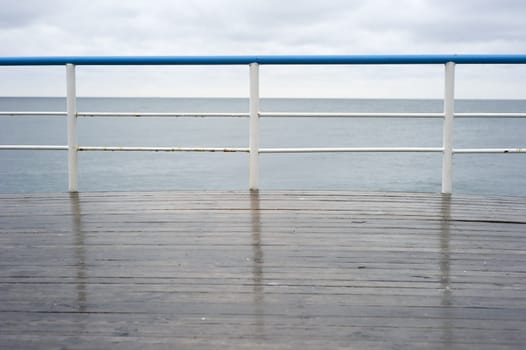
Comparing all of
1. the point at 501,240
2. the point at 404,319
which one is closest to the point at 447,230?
the point at 501,240

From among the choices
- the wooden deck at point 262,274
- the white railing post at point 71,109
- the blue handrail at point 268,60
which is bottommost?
the wooden deck at point 262,274

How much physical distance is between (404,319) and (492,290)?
0.44m

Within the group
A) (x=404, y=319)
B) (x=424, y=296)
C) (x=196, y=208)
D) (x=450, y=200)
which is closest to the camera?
(x=404, y=319)

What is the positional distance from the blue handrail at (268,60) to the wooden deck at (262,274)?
2.66 ft

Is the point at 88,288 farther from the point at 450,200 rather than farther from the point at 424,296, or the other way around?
the point at 450,200

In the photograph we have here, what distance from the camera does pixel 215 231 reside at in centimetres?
293

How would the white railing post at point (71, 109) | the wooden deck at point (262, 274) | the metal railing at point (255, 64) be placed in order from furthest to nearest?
the white railing post at point (71, 109), the metal railing at point (255, 64), the wooden deck at point (262, 274)

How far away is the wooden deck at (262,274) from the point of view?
1.71 m

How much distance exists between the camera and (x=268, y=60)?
12.5 feet

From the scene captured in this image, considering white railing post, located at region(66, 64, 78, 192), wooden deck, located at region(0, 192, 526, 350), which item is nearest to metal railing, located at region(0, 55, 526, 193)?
white railing post, located at region(66, 64, 78, 192)

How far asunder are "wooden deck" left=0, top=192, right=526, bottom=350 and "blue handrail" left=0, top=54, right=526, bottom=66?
0.81m

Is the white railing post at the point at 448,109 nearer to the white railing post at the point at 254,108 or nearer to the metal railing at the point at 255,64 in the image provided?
the metal railing at the point at 255,64

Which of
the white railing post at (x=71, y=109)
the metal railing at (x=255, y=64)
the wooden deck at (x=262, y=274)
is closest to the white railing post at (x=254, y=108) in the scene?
the metal railing at (x=255, y=64)

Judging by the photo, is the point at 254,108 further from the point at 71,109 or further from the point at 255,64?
the point at 71,109
